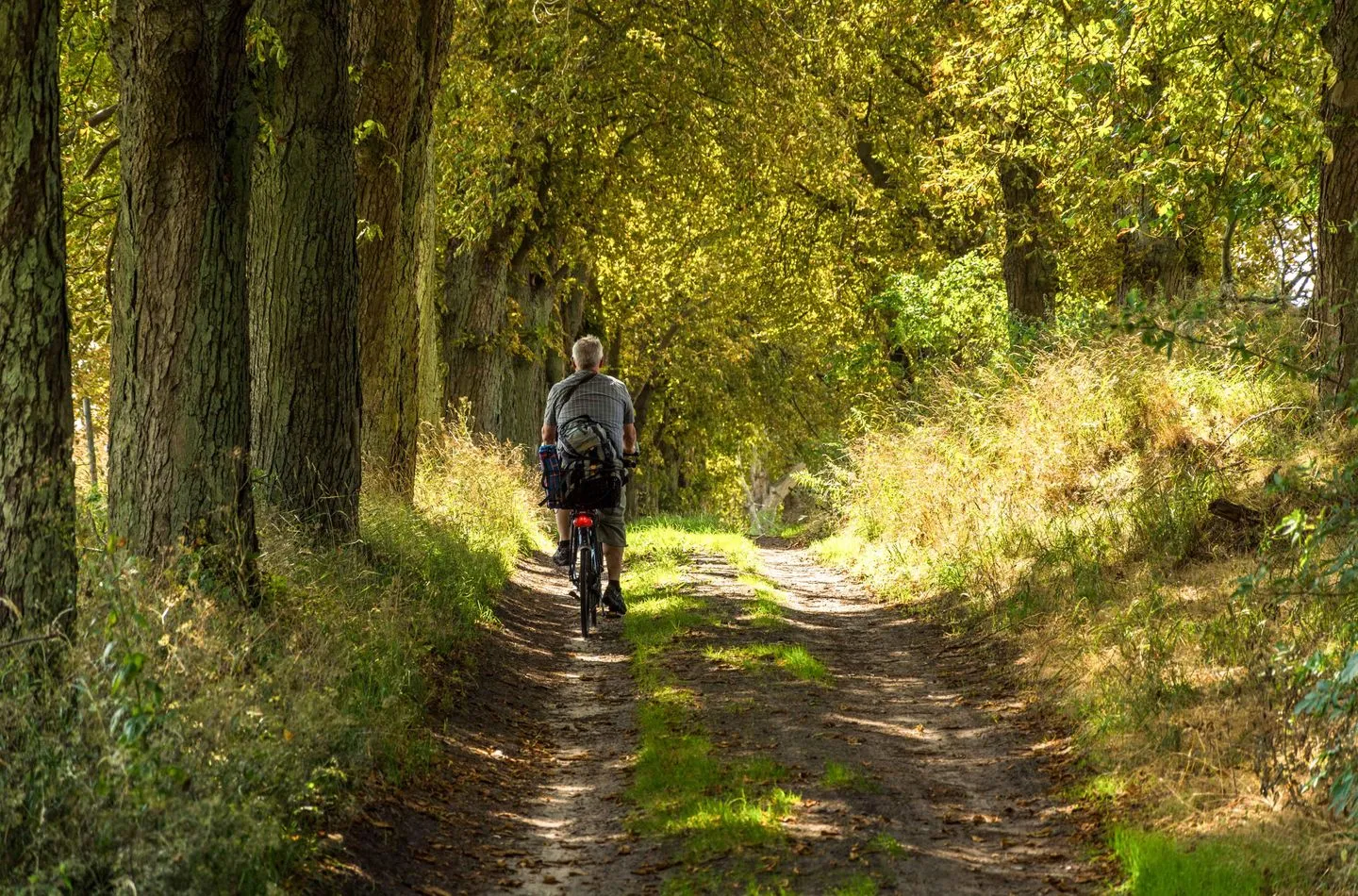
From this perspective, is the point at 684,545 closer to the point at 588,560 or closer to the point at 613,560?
the point at 613,560

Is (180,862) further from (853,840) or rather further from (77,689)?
(853,840)

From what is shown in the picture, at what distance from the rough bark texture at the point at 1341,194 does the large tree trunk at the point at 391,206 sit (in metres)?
8.44

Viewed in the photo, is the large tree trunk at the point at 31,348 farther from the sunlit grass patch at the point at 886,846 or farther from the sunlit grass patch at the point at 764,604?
the sunlit grass patch at the point at 764,604

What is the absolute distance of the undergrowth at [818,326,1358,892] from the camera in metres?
6.54

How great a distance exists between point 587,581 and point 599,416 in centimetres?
142

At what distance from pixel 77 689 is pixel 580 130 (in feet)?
56.5

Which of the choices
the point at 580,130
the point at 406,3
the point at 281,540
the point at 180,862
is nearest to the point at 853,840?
the point at 180,862

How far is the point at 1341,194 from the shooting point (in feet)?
37.5

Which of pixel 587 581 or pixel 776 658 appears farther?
pixel 587 581

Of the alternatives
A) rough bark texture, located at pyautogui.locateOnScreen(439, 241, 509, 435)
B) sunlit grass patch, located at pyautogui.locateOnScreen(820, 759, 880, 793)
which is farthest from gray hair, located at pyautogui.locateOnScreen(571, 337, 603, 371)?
rough bark texture, located at pyautogui.locateOnScreen(439, 241, 509, 435)

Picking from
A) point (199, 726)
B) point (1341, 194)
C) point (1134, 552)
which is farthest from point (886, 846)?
point (1341, 194)

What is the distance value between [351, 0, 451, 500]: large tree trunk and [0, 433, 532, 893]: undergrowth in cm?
479

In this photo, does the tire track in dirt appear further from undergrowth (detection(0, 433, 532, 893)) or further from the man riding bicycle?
undergrowth (detection(0, 433, 532, 893))

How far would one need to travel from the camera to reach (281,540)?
9.30 m
